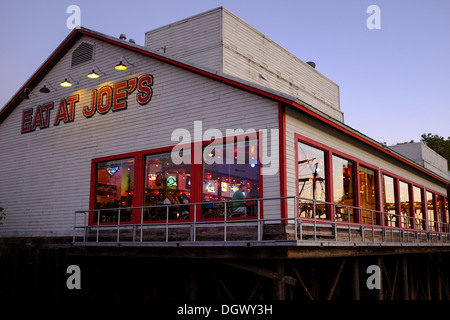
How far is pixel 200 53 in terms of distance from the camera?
19094mm

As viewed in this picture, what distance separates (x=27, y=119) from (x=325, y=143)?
1303 cm

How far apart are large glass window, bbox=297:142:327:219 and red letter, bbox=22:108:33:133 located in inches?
492

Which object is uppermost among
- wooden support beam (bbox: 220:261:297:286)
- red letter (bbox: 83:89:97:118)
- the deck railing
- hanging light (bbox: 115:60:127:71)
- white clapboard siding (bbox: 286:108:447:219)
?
hanging light (bbox: 115:60:127:71)

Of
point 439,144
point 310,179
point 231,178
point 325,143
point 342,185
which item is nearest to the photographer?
point 231,178

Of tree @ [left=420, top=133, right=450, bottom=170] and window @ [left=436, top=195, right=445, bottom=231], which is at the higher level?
tree @ [left=420, top=133, right=450, bottom=170]

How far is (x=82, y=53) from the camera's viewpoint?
63.3 ft

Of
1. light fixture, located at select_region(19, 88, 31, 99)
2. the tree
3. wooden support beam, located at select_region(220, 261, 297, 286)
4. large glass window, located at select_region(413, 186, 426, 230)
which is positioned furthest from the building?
the tree

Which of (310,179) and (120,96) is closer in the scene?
(310,179)

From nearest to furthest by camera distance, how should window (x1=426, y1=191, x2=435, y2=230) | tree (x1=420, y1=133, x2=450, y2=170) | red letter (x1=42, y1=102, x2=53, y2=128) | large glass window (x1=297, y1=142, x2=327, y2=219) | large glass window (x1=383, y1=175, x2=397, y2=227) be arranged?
large glass window (x1=297, y1=142, x2=327, y2=219), large glass window (x1=383, y1=175, x2=397, y2=227), red letter (x1=42, y1=102, x2=53, y2=128), window (x1=426, y1=191, x2=435, y2=230), tree (x1=420, y1=133, x2=450, y2=170)

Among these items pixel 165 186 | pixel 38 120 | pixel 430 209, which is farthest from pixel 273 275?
pixel 430 209

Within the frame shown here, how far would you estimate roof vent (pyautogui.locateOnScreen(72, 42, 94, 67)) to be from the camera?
1900cm

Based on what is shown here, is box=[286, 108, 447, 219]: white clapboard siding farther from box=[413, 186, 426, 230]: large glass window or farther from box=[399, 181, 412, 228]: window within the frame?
box=[413, 186, 426, 230]: large glass window

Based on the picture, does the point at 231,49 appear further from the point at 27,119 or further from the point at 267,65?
the point at 27,119

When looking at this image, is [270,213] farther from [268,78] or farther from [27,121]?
[27,121]
